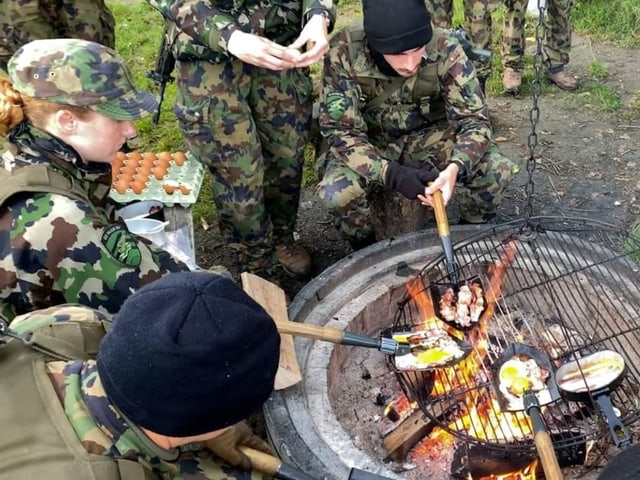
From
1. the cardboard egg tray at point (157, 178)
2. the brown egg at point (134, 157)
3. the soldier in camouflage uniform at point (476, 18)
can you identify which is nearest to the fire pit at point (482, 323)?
the cardboard egg tray at point (157, 178)

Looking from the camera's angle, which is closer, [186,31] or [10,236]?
[10,236]

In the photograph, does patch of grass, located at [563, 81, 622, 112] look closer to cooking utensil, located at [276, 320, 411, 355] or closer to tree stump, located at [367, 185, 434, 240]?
tree stump, located at [367, 185, 434, 240]

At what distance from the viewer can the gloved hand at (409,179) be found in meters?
3.85

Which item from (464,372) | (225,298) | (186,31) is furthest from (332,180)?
(225,298)

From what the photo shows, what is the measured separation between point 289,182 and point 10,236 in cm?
213

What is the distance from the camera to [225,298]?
176 centimetres

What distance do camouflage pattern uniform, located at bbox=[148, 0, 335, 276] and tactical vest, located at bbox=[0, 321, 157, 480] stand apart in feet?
7.15

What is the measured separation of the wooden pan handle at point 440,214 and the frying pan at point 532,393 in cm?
70

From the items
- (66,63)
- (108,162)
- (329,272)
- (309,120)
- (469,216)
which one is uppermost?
(66,63)

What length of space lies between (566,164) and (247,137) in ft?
9.40

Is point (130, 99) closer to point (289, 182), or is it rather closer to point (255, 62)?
point (255, 62)

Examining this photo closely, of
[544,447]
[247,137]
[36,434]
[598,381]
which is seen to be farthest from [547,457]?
[247,137]

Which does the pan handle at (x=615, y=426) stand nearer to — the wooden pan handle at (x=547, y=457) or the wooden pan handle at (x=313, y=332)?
the wooden pan handle at (x=547, y=457)

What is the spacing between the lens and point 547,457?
2396 mm
